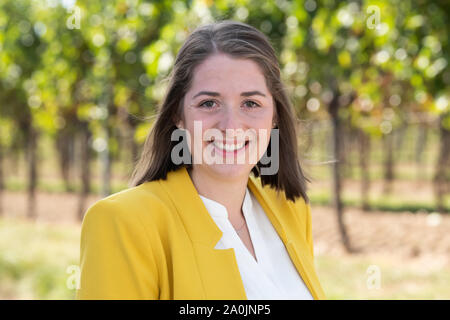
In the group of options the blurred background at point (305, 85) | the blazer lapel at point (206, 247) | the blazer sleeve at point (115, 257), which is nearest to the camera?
the blazer sleeve at point (115, 257)

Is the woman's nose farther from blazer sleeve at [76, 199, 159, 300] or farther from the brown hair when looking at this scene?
blazer sleeve at [76, 199, 159, 300]

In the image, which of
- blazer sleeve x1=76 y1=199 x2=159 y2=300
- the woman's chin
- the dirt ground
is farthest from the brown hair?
the dirt ground

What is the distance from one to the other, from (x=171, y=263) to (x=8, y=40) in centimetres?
977

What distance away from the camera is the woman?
4.64 ft

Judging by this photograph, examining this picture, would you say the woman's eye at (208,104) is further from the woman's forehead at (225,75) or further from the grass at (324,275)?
the grass at (324,275)

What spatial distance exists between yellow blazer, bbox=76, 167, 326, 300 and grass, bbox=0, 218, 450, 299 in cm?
357

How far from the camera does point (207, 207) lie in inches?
68.5

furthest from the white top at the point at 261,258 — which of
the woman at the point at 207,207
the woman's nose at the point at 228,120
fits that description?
the woman's nose at the point at 228,120

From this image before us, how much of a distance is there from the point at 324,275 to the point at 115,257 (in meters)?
4.79

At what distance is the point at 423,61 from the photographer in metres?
5.21

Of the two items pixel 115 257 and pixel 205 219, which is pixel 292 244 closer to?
pixel 205 219

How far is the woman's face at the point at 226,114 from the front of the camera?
1.66 meters

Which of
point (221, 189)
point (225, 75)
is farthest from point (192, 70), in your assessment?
point (221, 189)

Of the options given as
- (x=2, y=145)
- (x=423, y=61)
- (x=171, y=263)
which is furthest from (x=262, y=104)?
(x=2, y=145)
